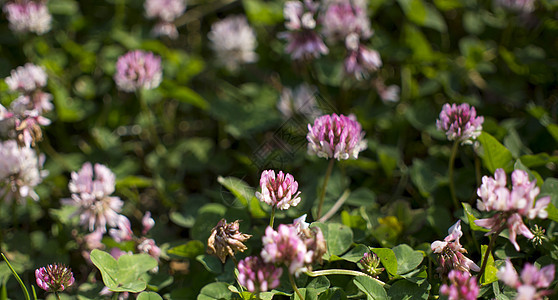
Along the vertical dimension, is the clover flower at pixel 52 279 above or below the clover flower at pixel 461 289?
below

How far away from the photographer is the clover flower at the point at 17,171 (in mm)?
1888

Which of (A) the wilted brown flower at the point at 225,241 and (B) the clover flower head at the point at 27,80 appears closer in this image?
(A) the wilted brown flower at the point at 225,241

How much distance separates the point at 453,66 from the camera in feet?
8.82

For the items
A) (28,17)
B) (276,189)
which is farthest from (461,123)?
(28,17)

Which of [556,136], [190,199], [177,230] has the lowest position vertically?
[177,230]

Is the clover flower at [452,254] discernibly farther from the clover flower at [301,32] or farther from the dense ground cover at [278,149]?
the clover flower at [301,32]

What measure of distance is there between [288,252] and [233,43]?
1718mm

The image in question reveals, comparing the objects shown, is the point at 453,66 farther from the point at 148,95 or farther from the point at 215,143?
the point at 148,95

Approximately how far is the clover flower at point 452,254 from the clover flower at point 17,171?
5.03ft

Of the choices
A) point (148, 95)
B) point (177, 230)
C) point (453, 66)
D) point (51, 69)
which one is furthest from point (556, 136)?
point (51, 69)

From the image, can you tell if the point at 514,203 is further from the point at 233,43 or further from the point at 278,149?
the point at 233,43

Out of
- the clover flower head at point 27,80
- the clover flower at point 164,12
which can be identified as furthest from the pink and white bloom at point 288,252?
the clover flower at point 164,12

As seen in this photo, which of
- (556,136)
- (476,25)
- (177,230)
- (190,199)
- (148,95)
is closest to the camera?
(556,136)

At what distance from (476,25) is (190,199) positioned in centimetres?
193
